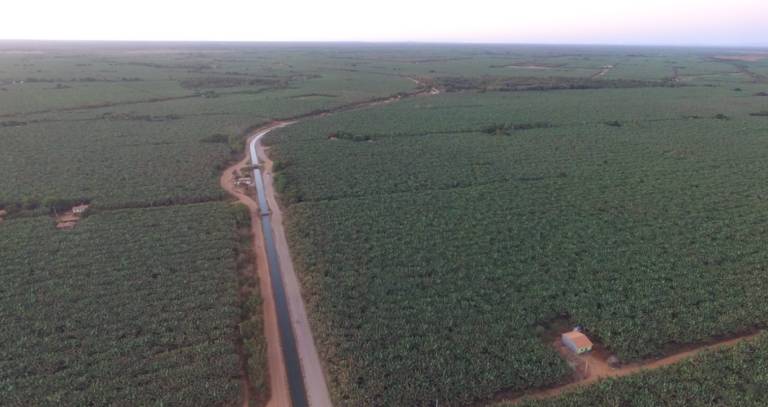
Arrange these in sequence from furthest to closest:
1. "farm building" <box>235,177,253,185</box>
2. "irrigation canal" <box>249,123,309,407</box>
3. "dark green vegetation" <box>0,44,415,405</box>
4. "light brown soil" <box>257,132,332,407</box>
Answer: "farm building" <box>235,177,253,185</box>, "irrigation canal" <box>249,123,309,407</box>, "light brown soil" <box>257,132,332,407</box>, "dark green vegetation" <box>0,44,415,405</box>

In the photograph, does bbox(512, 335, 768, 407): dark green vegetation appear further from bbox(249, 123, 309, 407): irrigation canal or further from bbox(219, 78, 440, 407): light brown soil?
bbox(249, 123, 309, 407): irrigation canal

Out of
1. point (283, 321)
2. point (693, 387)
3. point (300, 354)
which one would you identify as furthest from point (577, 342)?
point (283, 321)

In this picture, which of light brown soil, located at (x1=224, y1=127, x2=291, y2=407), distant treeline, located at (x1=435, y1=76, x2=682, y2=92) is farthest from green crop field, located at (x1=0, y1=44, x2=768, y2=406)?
distant treeline, located at (x1=435, y1=76, x2=682, y2=92)

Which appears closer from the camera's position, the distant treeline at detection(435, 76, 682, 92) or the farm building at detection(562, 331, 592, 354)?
the farm building at detection(562, 331, 592, 354)

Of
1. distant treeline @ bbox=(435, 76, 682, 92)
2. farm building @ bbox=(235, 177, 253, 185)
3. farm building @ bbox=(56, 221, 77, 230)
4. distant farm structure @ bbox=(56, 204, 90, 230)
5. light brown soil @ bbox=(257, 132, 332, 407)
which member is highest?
distant treeline @ bbox=(435, 76, 682, 92)

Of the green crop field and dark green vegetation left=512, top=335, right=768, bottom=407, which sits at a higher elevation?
the green crop field

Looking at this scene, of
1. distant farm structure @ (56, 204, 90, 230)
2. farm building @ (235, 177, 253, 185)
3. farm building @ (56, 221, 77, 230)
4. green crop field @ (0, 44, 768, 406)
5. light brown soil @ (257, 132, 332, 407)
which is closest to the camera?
green crop field @ (0, 44, 768, 406)
